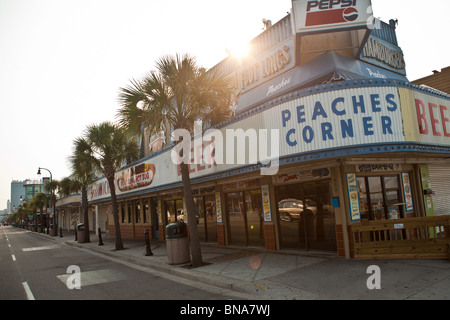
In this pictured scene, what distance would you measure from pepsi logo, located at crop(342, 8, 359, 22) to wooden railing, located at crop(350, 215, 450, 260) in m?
6.54

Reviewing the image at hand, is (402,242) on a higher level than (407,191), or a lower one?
lower

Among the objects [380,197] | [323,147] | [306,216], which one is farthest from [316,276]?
[380,197]

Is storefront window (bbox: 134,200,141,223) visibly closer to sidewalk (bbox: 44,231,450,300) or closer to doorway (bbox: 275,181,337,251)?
sidewalk (bbox: 44,231,450,300)

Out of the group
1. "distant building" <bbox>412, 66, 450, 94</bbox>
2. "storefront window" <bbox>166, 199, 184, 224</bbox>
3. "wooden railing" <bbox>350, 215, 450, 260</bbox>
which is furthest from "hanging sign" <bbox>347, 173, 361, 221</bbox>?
"distant building" <bbox>412, 66, 450, 94</bbox>

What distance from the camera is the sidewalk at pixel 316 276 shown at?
6039 millimetres

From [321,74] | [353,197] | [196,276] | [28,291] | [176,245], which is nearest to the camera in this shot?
[28,291]

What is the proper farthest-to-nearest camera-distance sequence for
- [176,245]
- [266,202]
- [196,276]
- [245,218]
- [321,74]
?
1. [245,218]
2. [266,202]
3. [176,245]
4. [321,74]
5. [196,276]

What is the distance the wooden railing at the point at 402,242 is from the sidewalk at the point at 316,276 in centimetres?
32

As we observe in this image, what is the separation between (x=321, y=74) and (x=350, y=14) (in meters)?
2.05

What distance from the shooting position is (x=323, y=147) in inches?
315

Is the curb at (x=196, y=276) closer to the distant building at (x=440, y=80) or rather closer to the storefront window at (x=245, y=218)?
the storefront window at (x=245, y=218)

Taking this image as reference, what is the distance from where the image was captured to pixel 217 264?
1007cm

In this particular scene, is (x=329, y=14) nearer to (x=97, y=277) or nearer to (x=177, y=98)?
(x=177, y=98)

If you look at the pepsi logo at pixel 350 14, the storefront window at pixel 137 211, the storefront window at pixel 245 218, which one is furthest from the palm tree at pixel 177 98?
the storefront window at pixel 137 211
